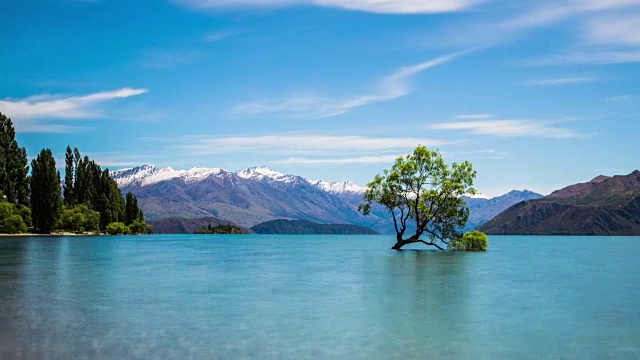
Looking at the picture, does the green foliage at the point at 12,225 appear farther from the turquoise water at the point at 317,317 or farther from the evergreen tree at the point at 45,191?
the turquoise water at the point at 317,317

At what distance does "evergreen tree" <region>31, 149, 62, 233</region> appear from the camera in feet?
531

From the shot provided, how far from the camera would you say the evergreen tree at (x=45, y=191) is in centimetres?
16175

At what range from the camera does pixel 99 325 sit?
92.5 ft

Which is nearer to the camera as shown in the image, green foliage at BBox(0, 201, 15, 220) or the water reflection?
the water reflection

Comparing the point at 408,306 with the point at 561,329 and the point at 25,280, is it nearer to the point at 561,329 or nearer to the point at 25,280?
the point at 561,329

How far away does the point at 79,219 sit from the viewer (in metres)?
181

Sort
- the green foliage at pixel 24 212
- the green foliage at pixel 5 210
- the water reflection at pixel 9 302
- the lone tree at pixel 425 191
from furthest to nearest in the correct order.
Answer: the green foliage at pixel 24 212
the green foliage at pixel 5 210
the lone tree at pixel 425 191
the water reflection at pixel 9 302

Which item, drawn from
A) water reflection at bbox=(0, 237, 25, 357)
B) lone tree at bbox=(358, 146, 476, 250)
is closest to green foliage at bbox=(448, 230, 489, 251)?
lone tree at bbox=(358, 146, 476, 250)

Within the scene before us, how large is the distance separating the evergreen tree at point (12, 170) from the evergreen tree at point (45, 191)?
5063mm

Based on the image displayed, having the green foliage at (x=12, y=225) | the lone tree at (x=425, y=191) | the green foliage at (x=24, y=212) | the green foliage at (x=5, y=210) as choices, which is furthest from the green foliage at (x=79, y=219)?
the lone tree at (x=425, y=191)

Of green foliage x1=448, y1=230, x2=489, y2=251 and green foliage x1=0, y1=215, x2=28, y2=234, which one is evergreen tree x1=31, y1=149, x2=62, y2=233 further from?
green foliage x1=448, y1=230, x2=489, y2=251

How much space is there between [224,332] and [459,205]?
75.6 metres

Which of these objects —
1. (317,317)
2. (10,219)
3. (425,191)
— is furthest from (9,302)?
(10,219)

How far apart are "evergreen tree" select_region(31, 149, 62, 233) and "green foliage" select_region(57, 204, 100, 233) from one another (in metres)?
6.11
